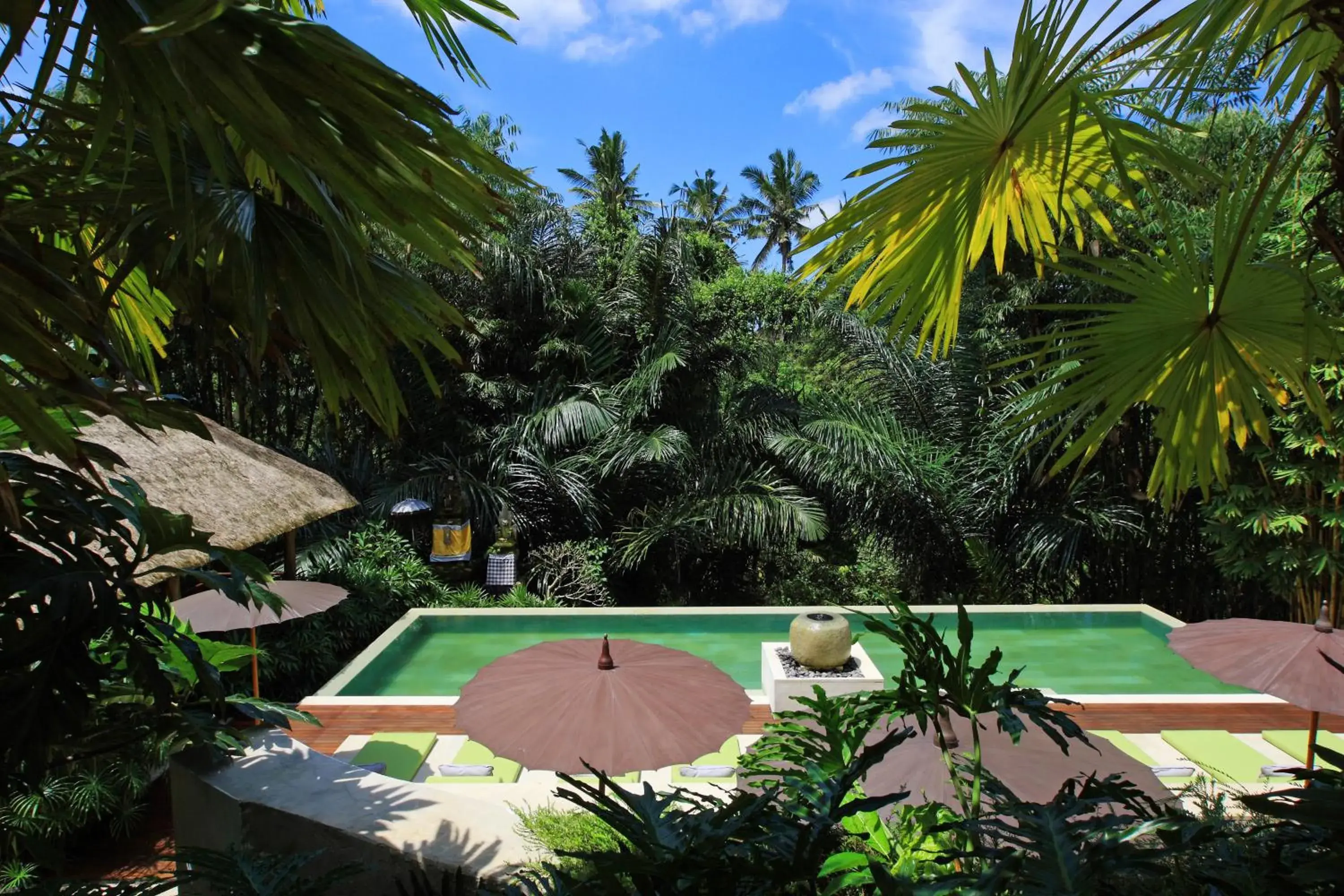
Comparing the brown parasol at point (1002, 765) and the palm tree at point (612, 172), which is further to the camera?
the palm tree at point (612, 172)

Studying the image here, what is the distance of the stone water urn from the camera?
23.0 ft

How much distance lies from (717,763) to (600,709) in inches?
102

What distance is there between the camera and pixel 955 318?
8.92 feet

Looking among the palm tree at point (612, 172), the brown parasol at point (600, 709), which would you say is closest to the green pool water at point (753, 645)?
the brown parasol at point (600, 709)

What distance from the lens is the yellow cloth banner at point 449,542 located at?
10.2m

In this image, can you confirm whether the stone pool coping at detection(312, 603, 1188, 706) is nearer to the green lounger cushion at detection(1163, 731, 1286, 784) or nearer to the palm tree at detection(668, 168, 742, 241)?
the green lounger cushion at detection(1163, 731, 1286, 784)

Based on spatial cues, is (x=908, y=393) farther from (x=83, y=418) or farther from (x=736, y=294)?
(x=83, y=418)

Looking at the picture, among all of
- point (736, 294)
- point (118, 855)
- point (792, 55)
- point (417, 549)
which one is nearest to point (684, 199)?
point (736, 294)

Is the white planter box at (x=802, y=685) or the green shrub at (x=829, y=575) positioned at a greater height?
the green shrub at (x=829, y=575)

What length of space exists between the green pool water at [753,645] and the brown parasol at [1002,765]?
5.24 metres

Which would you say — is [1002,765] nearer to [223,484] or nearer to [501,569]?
[223,484]

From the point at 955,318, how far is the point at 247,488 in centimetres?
607

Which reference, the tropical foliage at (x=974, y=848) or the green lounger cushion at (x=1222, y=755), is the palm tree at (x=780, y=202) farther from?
the tropical foliage at (x=974, y=848)

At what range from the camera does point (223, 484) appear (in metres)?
6.61
